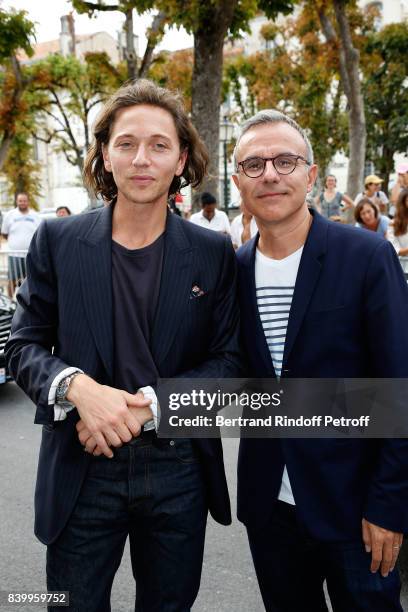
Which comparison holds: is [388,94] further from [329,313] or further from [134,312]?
[134,312]

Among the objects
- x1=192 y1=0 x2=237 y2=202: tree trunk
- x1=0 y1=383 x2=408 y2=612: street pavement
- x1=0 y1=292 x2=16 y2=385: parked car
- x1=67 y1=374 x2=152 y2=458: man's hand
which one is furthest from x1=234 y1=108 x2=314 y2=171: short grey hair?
x1=192 y1=0 x2=237 y2=202: tree trunk

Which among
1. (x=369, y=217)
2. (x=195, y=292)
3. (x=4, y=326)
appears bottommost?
(x=4, y=326)

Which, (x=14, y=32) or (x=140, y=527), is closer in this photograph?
(x=140, y=527)

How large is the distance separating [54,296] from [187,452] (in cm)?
65

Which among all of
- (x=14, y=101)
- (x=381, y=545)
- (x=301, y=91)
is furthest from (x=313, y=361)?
(x=301, y=91)

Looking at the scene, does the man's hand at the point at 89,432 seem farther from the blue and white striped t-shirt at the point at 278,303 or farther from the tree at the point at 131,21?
the tree at the point at 131,21

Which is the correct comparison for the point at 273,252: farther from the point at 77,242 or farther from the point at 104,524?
the point at 104,524

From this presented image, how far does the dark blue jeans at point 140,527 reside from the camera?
176cm

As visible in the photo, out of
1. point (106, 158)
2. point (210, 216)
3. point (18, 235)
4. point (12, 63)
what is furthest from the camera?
point (12, 63)

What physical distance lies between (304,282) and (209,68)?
768 cm

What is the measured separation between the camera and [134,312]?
1817mm

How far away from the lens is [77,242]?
1853 millimetres

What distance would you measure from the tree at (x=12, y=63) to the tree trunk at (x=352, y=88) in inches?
234

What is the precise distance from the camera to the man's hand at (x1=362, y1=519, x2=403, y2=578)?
1.72 meters
